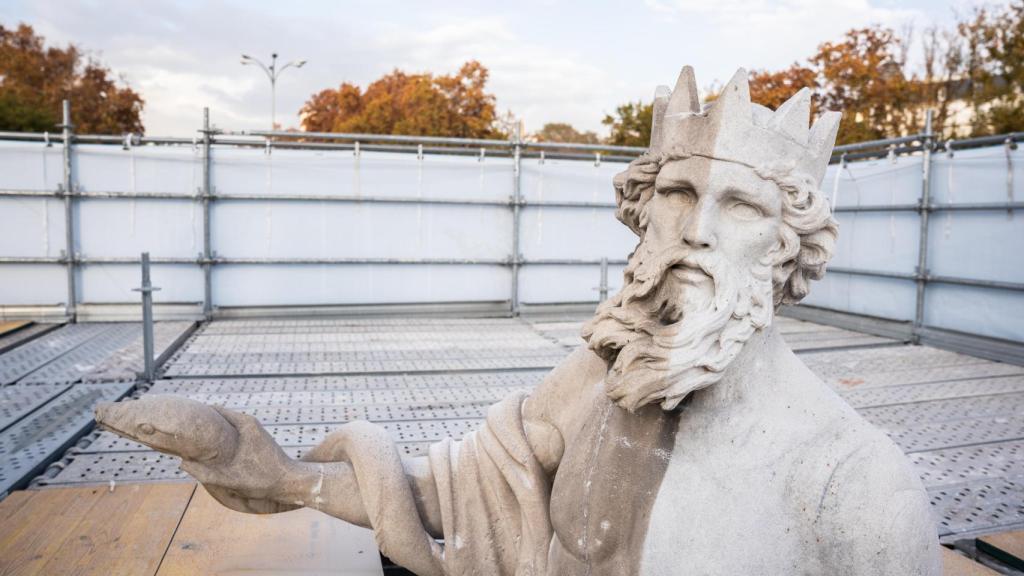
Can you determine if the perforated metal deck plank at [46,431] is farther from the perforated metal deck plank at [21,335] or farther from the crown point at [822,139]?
the crown point at [822,139]

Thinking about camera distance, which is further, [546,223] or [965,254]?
[546,223]

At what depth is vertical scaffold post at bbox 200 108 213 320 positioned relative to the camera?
10180 mm

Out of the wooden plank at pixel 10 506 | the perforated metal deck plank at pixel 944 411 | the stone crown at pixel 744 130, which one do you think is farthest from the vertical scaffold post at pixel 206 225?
the stone crown at pixel 744 130

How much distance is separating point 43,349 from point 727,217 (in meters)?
8.42

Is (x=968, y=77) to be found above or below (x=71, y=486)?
above

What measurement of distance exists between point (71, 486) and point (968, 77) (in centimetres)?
2375

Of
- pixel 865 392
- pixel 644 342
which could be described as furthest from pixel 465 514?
pixel 865 392

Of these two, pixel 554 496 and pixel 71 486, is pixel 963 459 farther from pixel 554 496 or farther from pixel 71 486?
pixel 71 486

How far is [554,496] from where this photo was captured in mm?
2145

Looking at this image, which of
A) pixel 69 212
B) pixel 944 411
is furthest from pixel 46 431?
pixel 944 411

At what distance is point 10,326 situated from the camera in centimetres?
941

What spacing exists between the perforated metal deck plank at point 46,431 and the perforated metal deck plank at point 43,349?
1.02m

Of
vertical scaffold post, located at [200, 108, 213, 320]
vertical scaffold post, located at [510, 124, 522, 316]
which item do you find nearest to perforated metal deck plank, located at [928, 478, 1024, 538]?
vertical scaffold post, located at [510, 124, 522, 316]

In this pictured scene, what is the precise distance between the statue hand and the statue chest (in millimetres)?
872
